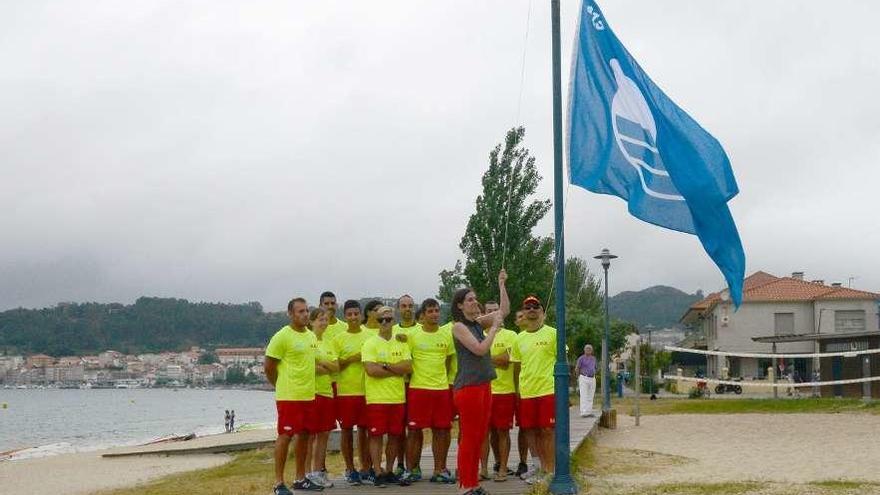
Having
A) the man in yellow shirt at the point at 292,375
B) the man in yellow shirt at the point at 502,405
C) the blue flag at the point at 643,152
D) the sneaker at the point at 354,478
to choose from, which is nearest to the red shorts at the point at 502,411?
the man in yellow shirt at the point at 502,405

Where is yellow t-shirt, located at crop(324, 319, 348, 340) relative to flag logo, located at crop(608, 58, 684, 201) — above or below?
below

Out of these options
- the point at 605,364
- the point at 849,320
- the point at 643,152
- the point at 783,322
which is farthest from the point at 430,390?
the point at 783,322

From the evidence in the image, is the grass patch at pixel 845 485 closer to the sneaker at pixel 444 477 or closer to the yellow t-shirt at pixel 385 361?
the sneaker at pixel 444 477

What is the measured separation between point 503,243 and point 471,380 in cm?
2267

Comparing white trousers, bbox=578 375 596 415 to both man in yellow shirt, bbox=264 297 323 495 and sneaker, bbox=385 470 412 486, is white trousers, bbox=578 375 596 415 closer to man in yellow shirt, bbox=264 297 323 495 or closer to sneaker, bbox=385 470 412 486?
sneaker, bbox=385 470 412 486

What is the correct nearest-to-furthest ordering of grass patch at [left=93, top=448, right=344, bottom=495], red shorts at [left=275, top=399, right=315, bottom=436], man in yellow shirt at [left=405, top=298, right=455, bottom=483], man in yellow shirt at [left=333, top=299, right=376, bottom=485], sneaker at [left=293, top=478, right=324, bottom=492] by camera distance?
red shorts at [left=275, top=399, right=315, bottom=436]
sneaker at [left=293, top=478, right=324, bottom=492]
man in yellow shirt at [left=405, top=298, right=455, bottom=483]
man in yellow shirt at [left=333, top=299, right=376, bottom=485]
grass patch at [left=93, top=448, right=344, bottom=495]

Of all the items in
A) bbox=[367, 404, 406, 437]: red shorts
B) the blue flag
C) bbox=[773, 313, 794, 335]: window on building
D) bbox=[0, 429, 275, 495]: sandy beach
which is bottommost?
bbox=[0, 429, 275, 495]: sandy beach

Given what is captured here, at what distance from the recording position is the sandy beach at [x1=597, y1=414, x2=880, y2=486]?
12219 mm

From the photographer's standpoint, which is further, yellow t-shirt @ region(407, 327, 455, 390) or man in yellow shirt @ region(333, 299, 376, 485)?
man in yellow shirt @ region(333, 299, 376, 485)

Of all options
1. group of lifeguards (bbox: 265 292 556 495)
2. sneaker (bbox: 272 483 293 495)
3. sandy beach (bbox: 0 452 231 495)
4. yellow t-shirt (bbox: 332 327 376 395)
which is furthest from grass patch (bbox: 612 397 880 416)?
sneaker (bbox: 272 483 293 495)

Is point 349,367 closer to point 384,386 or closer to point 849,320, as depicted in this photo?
point 384,386

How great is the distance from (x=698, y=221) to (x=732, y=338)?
49.9 meters

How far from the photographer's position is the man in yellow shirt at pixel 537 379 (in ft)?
34.0

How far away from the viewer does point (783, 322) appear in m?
56.4
